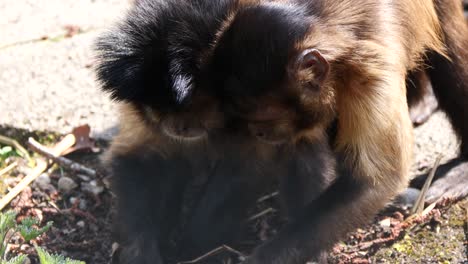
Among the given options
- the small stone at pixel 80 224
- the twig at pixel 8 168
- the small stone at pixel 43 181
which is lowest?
the small stone at pixel 80 224

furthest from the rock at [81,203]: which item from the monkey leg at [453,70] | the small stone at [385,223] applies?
the monkey leg at [453,70]

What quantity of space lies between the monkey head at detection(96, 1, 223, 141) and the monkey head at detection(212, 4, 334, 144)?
0.37 feet

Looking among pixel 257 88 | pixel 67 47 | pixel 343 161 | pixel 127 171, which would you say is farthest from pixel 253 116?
pixel 67 47

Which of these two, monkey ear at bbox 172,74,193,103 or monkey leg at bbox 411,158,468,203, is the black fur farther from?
monkey leg at bbox 411,158,468,203

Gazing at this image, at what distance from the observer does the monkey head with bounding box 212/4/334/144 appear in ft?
12.2

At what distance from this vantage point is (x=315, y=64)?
382 centimetres

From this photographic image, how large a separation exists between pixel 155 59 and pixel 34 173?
1.69 metres

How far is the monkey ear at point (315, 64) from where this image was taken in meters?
3.77

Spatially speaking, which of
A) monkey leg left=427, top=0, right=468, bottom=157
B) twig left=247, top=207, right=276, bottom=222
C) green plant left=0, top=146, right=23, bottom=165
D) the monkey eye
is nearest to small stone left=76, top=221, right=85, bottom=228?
green plant left=0, top=146, right=23, bottom=165

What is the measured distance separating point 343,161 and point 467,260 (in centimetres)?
83

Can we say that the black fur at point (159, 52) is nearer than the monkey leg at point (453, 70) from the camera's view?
Yes

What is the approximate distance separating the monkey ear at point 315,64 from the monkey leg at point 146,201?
1.20 meters

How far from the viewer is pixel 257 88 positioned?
3.77 m

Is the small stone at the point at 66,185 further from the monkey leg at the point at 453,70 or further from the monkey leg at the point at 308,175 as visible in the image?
the monkey leg at the point at 453,70
